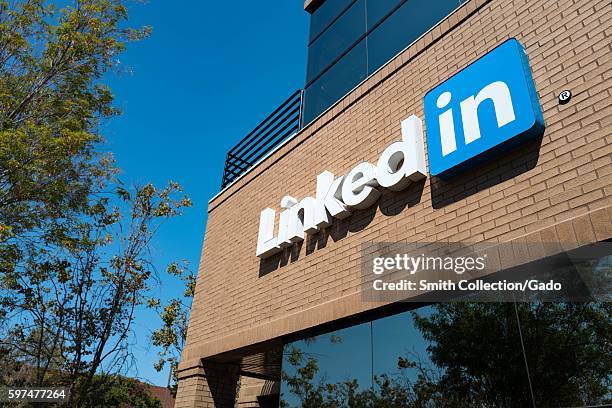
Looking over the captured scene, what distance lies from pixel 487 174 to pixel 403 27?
3871 mm

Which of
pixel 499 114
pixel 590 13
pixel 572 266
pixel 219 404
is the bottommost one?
pixel 219 404

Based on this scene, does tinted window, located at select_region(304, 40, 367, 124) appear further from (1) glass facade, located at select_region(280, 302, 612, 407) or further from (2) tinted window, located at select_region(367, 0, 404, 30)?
(1) glass facade, located at select_region(280, 302, 612, 407)

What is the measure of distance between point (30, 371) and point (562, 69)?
58.8ft

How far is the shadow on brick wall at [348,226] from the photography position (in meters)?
6.09

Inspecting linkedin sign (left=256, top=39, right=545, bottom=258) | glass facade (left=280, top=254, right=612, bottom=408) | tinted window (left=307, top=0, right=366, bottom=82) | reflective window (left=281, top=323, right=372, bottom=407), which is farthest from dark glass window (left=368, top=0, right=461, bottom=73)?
reflective window (left=281, top=323, right=372, bottom=407)

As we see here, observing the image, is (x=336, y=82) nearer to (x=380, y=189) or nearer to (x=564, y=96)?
(x=380, y=189)

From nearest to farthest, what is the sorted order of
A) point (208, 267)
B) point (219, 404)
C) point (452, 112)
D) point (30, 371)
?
1. point (452, 112)
2. point (219, 404)
3. point (208, 267)
4. point (30, 371)

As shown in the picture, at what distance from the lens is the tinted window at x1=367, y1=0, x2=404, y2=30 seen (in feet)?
28.1

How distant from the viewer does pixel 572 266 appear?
4395mm

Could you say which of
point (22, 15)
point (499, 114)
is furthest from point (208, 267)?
point (22, 15)

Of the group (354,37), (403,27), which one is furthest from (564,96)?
(354,37)

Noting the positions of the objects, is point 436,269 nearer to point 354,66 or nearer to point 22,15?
point 354,66

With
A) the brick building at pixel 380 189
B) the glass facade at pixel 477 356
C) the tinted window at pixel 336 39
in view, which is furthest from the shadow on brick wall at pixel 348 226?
the tinted window at pixel 336 39

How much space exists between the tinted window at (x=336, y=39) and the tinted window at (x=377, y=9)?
0.62ft
